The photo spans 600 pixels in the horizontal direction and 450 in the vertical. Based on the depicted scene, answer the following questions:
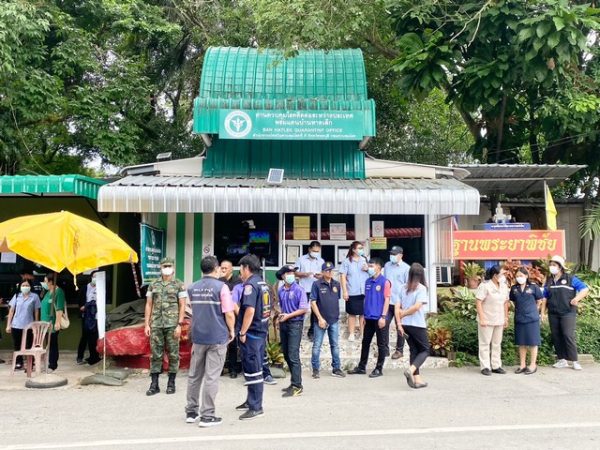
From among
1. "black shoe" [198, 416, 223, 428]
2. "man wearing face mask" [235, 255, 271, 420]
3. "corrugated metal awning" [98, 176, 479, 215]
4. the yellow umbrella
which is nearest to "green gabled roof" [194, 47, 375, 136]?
"corrugated metal awning" [98, 176, 479, 215]

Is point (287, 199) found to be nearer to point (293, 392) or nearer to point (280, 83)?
point (280, 83)

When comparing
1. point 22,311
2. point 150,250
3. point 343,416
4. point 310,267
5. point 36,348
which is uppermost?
point 150,250

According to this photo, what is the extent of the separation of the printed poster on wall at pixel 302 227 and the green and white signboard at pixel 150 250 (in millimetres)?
2887

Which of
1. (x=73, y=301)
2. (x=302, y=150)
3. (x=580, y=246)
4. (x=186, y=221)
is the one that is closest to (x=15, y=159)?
(x=73, y=301)

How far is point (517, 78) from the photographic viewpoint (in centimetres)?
1134

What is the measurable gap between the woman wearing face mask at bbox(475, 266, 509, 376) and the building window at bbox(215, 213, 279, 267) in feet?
15.3

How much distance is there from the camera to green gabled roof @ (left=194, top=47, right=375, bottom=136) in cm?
1135

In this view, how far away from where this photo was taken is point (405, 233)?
11.7 meters

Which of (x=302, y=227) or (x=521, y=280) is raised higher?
(x=302, y=227)

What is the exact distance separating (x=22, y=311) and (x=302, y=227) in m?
5.69

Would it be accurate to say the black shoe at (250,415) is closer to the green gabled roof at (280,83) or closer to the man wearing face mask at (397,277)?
the man wearing face mask at (397,277)

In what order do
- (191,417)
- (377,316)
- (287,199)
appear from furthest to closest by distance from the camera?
(287,199) → (377,316) → (191,417)

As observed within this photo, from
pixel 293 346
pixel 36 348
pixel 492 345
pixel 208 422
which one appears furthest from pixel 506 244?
pixel 36 348

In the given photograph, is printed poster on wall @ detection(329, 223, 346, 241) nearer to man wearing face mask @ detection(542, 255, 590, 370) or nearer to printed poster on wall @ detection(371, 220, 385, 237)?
printed poster on wall @ detection(371, 220, 385, 237)
